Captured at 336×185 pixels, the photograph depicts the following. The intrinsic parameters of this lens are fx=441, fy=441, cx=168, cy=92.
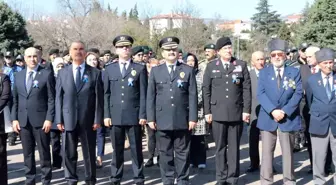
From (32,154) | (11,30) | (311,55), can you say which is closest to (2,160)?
(32,154)

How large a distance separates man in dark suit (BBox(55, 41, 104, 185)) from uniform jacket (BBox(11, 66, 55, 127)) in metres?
0.26

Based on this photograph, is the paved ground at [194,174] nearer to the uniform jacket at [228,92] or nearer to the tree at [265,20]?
the uniform jacket at [228,92]

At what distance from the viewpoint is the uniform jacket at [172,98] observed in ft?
21.0

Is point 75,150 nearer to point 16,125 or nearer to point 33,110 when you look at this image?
point 33,110

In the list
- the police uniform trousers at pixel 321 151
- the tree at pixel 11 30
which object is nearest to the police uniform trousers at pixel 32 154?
the police uniform trousers at pixel 321 151

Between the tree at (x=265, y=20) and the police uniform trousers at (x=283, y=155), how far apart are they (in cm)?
5813

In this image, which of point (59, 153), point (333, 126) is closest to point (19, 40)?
point (59, 153)

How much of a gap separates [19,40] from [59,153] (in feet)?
73.3

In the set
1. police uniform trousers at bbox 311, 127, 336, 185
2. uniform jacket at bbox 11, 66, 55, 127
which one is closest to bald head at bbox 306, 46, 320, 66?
police uniform trousers at bbox 311, 127, 336, 185

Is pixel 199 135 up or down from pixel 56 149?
up

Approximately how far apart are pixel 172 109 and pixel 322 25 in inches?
974

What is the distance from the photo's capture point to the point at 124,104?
21.7ft

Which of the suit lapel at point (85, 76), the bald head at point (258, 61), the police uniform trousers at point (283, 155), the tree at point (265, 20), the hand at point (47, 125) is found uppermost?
the tree at point (265, 20)

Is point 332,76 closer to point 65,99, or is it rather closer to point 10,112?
point 65,99
